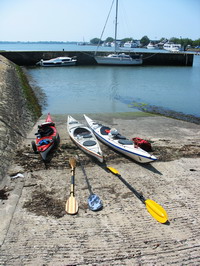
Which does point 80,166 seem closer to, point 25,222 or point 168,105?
point 25,222

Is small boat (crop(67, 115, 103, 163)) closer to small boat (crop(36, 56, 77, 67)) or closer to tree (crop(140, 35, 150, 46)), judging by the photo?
small boat (crop(36, 56, 77, 67))

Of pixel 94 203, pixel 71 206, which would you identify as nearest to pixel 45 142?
pixel 71 206

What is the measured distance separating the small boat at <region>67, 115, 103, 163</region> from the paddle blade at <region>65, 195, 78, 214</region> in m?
2.53

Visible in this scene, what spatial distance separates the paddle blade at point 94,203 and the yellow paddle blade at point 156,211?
137 cm

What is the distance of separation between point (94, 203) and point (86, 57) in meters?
51.4

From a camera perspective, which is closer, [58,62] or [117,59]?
[58,62]

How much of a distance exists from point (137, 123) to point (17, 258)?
11158 millimetres

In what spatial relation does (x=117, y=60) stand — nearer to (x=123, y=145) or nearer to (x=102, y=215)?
(x=123, y=145)

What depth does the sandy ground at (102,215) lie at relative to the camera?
16.8ft

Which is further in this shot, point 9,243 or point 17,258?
point 9,243

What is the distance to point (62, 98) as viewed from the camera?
2281 cm

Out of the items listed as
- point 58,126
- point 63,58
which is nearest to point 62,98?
point 58,126

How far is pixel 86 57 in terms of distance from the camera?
53.9 m

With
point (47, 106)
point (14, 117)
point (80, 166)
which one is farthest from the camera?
point (47, 106)
